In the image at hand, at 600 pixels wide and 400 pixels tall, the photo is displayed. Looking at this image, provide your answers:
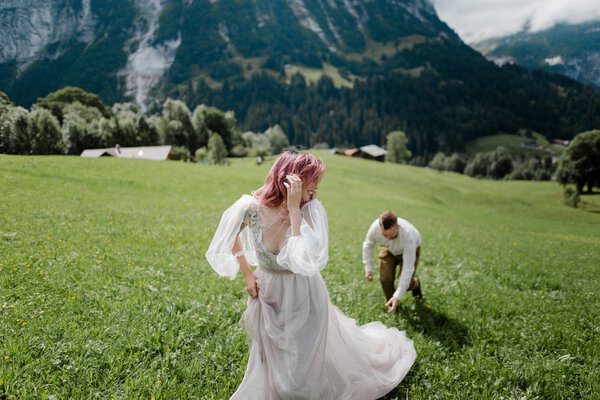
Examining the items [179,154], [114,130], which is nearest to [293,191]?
[114,130]

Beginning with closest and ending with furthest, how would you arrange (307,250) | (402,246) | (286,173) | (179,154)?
(307,250)
(286,173)
(402,246)
(179,154)

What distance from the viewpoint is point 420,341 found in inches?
271

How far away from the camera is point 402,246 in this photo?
791cm

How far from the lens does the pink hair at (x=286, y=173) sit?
425cm

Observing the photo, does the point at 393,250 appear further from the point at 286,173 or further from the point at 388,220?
the point at 286,173

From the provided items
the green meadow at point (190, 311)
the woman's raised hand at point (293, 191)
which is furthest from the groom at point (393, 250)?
the woman's raised hand at point (293, 191)

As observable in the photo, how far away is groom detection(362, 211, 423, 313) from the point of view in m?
7.13

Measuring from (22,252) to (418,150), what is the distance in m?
206

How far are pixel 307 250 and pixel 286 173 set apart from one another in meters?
1.03

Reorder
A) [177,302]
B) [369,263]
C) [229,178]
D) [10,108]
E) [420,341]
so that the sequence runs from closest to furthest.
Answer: [420,341], [177,302], [369,263], [10,108], [229,178]

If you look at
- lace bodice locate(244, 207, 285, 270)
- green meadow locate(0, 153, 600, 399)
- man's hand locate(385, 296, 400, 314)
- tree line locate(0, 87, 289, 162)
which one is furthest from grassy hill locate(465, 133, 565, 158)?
lace bodice locate(244, 207, 285, 270)

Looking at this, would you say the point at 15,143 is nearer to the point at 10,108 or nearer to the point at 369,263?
the point at 10,108

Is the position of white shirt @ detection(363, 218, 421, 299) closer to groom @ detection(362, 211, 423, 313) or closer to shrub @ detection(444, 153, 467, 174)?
groom @ detection(362, 211, 423, 313)

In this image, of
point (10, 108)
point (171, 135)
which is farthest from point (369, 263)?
point (171, 135)
